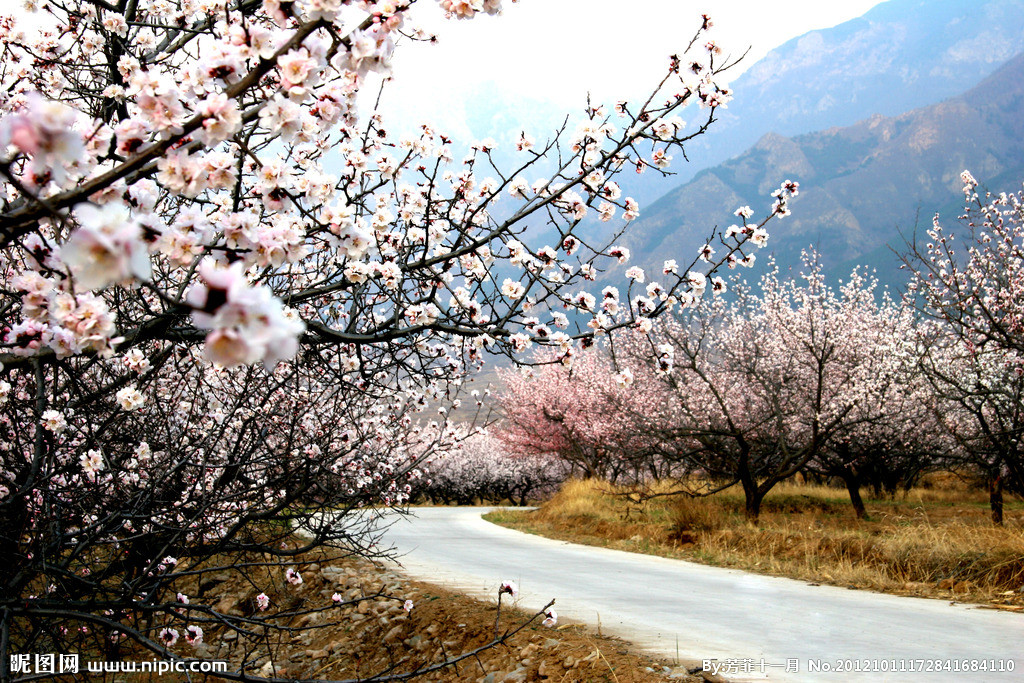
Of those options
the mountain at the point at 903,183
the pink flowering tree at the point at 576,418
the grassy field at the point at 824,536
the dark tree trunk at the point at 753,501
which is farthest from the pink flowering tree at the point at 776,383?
the mountain at the point at 903,183

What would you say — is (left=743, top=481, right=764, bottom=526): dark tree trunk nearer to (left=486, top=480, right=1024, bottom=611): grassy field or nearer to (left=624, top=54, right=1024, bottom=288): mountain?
(left=486, top=480, right=1024, bottom=611): grassy field

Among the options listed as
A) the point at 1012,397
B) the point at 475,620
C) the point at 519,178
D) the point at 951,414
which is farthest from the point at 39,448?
the point at 951,414

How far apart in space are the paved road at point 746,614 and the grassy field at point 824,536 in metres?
0.71

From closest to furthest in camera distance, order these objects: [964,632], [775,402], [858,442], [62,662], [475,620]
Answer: [62,662] → [964,632] → [475,620] → [775,402] → [858,442]

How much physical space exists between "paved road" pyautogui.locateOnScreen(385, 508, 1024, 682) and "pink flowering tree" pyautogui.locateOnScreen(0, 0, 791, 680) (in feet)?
8.41

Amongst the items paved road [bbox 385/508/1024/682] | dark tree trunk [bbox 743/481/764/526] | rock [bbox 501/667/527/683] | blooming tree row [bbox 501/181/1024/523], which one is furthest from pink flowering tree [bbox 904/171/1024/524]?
rock [bbox 501/667/527/683]

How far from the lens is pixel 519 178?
4.85 meters

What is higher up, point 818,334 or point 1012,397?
point 818,334

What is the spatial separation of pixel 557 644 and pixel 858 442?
→ 1555 centimetres

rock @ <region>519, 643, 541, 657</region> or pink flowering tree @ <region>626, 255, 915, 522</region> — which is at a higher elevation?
pink flowering tree @ <region>626, 255, 915, 522</region>

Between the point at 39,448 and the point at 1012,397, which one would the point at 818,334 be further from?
the point at 39,448

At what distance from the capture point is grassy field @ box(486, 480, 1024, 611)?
7.77 meters

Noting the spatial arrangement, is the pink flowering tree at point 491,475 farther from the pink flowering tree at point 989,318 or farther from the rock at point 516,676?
the rock at point 516,676

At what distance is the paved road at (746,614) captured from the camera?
15.1 feet
